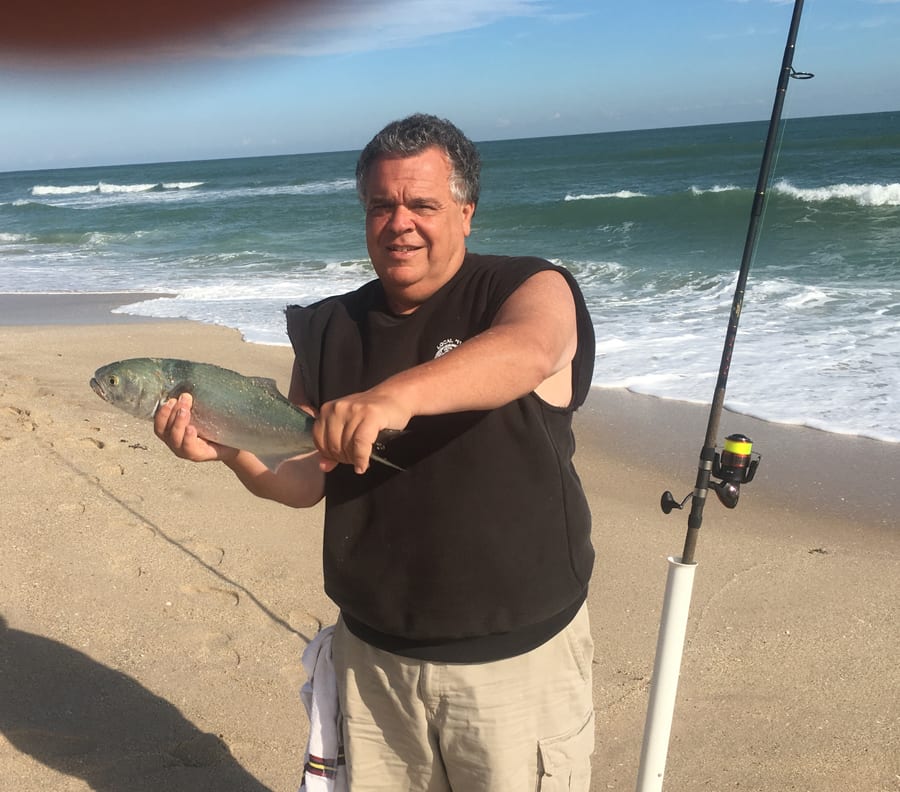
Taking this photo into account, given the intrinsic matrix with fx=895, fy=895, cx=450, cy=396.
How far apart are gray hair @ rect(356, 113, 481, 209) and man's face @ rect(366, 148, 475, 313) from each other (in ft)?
0.05

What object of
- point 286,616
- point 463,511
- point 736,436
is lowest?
point 286,616

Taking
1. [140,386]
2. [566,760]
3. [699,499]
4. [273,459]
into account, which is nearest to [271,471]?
[273,459]

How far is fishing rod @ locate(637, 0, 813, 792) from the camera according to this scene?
242 centimetres

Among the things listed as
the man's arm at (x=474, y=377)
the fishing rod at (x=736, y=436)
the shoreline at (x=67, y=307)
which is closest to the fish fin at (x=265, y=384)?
the man's arm at (x=474, y=377)

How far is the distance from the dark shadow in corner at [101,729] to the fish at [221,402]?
167 cm

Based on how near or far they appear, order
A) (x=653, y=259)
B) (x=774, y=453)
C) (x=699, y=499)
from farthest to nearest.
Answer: (x=653, y=259) < (x=774, y=453) < (x=699, y=499)

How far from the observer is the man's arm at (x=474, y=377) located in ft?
5.07

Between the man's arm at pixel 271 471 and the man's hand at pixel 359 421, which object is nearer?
the man's hand at pixel 359 421

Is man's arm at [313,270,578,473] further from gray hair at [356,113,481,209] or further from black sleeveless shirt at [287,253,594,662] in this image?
gray hair at [356,113,481,209]

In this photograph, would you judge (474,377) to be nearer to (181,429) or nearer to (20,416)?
(181,429)

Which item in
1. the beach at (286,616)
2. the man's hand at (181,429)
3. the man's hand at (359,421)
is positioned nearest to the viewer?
the man's hand at (359,421)

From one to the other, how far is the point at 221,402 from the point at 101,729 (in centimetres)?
196

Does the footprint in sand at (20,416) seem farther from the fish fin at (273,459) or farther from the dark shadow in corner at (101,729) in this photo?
the fish fin at (273,459)

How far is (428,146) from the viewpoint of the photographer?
2.01 meters
